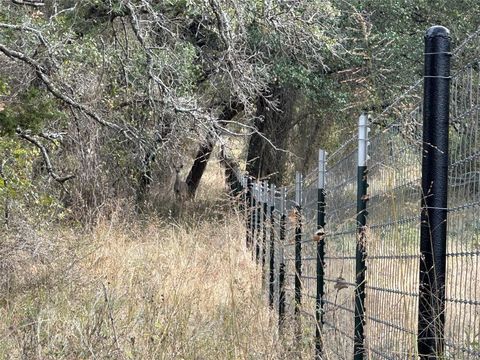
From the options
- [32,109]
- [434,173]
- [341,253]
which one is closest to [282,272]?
[341,253]

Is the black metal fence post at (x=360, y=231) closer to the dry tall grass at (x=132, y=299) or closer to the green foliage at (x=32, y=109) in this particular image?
the dry tall grass at (x=132, y=299)

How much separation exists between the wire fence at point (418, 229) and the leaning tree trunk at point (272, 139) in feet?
47.6

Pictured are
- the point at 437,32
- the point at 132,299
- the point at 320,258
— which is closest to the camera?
the point at 437,32

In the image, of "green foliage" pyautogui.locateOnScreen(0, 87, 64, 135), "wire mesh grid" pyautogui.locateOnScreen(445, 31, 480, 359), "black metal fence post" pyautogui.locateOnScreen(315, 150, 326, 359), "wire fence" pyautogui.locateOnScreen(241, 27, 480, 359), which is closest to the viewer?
"wire mesh grid" pyautogui.locateOnScreen(445, 31, 480, 359)

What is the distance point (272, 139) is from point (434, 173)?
16697mm

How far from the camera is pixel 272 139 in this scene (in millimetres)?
19594

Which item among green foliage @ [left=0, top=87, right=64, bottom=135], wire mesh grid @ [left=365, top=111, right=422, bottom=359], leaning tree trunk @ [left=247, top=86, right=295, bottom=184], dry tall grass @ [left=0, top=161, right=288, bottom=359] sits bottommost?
dry tall grass @ [left=0, top=161, right=288, bottom=359]

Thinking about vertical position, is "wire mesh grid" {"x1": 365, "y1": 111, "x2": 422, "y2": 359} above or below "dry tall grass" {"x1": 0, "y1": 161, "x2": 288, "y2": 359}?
above

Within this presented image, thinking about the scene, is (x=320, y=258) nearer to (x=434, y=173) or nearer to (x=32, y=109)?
(x=434, y=173)

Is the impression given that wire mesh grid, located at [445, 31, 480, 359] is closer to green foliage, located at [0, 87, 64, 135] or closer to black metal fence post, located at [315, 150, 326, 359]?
black metal fence post, located at [315, 150, 326, 359]

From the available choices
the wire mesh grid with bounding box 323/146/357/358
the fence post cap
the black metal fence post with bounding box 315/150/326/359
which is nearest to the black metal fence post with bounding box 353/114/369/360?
the wire mesh grid with bounding box 323/146/357/358

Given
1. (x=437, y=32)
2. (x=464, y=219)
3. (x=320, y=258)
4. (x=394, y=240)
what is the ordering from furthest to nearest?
(x=320, y=258), (x=394, y=240), (x=437, y=32), (x=464, y=219)

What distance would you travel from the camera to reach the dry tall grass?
5168 mm

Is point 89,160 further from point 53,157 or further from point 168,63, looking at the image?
point 168,63
